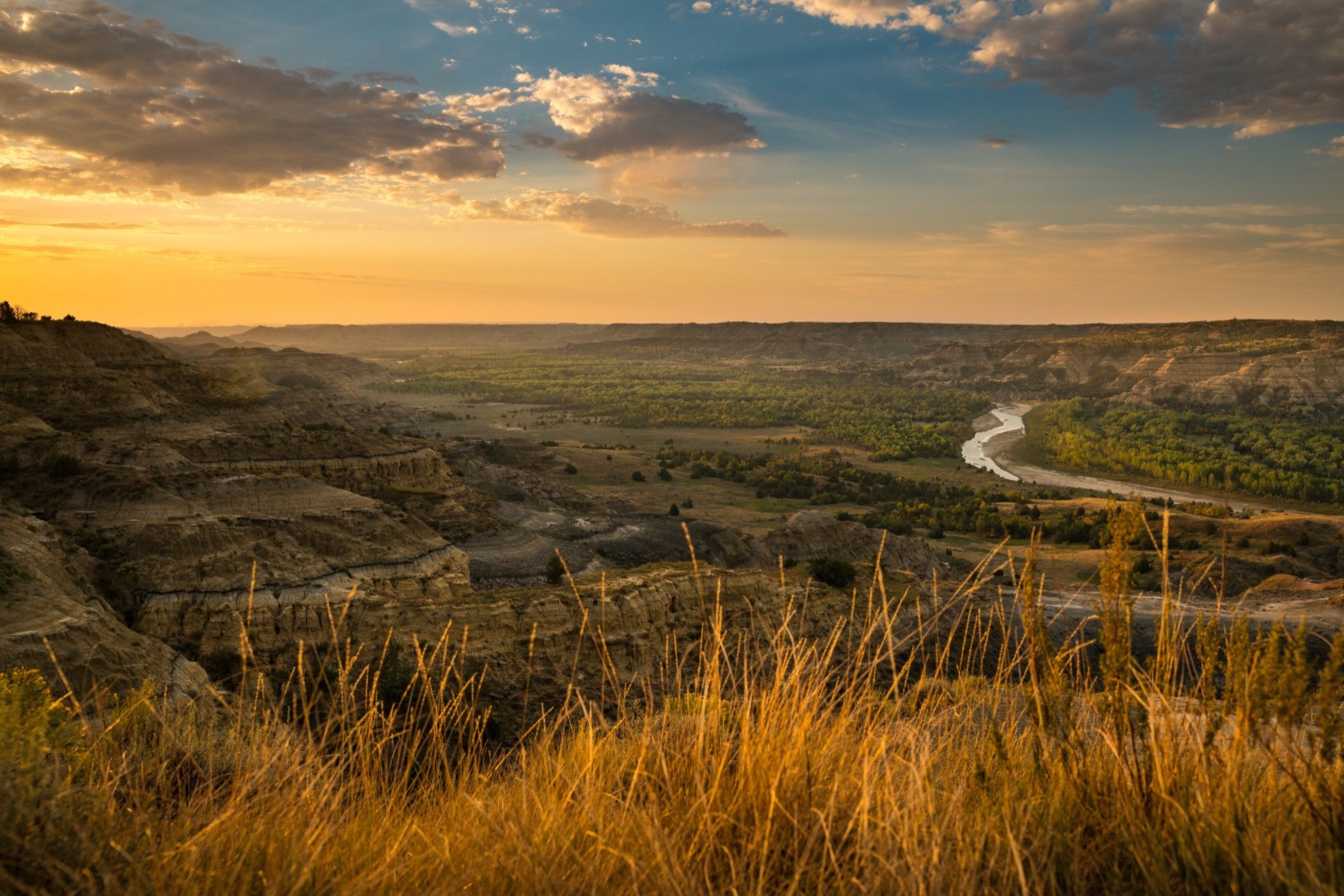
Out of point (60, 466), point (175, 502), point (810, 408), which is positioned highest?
point (60, 466)

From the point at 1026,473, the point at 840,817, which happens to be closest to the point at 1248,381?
the point at 1026,473

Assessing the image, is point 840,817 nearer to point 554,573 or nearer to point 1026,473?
point 554,573

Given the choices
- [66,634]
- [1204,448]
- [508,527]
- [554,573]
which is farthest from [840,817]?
[1204,448]

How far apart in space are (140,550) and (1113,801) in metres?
27.7

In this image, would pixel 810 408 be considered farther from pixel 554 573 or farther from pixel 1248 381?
pixel 554 573

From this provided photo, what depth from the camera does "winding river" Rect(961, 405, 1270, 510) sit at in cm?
7562

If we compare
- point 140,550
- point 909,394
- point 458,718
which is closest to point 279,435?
point 140,550

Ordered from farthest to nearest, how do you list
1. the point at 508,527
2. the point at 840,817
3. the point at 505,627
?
1. the point at 508,527
2. the point at 505,627
3. the point at 840,817

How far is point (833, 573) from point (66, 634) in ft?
77.3

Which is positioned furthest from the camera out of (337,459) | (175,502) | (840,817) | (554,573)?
(337,459)

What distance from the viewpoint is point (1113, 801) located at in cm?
289

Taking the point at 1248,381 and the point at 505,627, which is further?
the point at 1248,381

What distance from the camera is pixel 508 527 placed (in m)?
41.2

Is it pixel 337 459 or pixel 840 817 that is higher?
pixel 840 817
